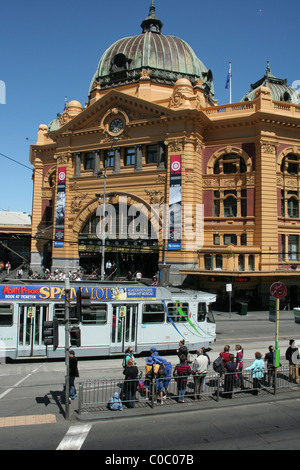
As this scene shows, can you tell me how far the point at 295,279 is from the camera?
35188mm

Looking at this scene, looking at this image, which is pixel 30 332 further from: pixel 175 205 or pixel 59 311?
pixel 175 205

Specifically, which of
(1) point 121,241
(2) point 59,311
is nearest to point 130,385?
(2) point 59,311

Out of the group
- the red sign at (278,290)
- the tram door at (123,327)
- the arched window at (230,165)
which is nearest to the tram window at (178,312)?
the tram door at (123,327)

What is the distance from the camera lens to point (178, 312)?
1783 cm

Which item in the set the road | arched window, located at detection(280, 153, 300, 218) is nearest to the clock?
arched window, located at detection(280, 153, 300, 218)

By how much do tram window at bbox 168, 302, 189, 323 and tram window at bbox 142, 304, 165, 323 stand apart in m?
0.39

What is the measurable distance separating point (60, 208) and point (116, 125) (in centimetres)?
1100

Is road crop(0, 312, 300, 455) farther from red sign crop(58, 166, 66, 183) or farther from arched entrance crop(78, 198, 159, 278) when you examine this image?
red sign crop(58, 166, 66, 183)

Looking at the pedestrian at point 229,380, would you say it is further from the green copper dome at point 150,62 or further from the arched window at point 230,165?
the green copper dome at point 150,62

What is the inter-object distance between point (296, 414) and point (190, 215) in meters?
25.3

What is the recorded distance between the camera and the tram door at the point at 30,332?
16.0 metres
